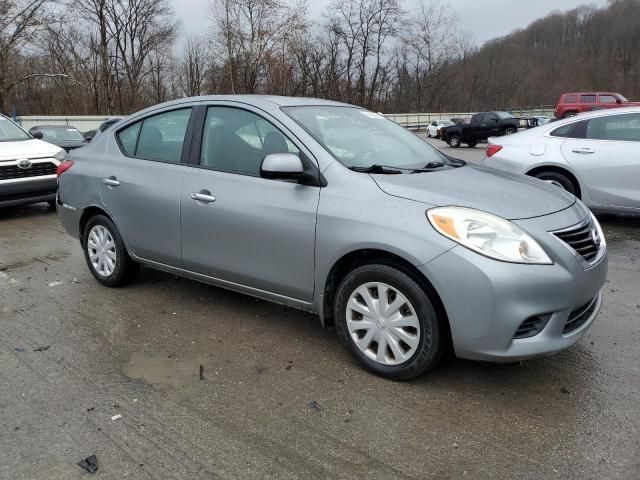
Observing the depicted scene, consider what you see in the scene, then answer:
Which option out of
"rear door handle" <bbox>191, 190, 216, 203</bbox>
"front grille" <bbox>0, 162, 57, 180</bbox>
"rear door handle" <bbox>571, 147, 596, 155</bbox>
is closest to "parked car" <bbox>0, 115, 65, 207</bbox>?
"front grille" <bbox>0, 162, 57, 180</bbox>

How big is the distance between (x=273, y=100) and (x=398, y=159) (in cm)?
99

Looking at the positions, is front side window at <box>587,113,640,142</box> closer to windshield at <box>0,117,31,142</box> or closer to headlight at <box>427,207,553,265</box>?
headlight at <box>427,207,553,265</box>

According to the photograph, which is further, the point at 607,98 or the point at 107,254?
the point at 607,98

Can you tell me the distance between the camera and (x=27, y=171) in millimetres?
8234

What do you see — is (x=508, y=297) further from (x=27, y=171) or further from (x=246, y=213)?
(x=27, y=171)

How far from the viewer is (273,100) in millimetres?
3861

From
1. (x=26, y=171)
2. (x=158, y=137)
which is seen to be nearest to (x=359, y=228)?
(x=158, y=137)

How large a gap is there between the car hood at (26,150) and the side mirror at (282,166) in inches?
253

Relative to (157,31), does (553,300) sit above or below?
below

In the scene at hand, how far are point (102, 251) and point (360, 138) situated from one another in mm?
2568

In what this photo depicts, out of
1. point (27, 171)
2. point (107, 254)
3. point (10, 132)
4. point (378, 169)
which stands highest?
point (10, 132)

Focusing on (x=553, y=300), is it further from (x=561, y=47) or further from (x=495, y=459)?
(x=561, y=47)

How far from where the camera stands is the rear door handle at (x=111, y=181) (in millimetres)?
4457

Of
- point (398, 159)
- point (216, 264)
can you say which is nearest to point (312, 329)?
point (216, 264)
